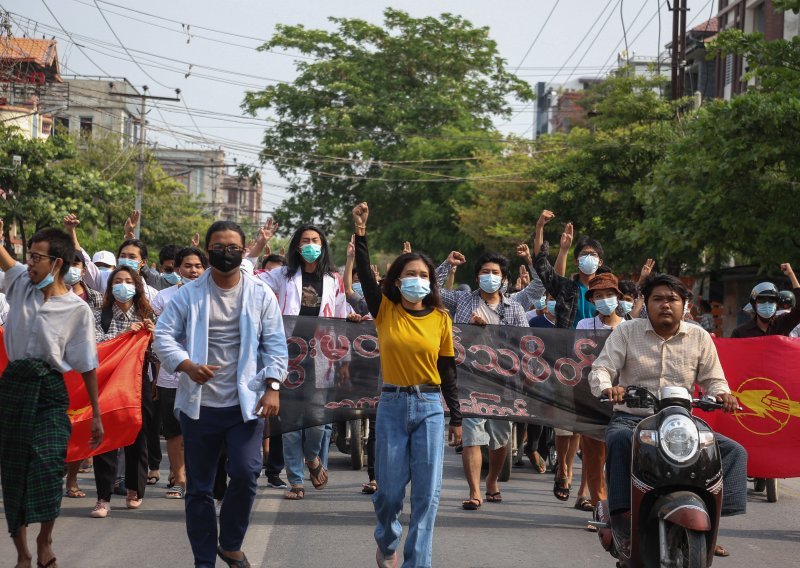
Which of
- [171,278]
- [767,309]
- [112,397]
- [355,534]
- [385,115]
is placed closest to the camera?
[355,534]

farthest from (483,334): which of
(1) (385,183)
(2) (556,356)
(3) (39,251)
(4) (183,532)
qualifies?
(1) (385,183)

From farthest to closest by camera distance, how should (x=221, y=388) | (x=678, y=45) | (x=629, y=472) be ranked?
(x=678, y=45) < (x=629, y=472) < (x=221, y=388)

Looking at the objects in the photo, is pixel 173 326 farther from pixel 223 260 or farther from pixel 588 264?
pixel 588 264

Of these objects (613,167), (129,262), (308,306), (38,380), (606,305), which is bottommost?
(38,380)

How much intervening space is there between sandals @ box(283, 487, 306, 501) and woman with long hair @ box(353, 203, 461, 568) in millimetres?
3530

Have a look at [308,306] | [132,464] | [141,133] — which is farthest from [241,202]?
[132,464]

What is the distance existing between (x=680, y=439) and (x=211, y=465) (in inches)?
96.9

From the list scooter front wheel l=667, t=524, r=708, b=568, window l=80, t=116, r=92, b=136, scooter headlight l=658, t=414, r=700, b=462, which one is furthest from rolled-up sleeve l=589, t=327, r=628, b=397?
window l=80, t=116, r=92, b=136

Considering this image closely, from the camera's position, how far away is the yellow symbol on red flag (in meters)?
9.91

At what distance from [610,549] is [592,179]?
2710 cm

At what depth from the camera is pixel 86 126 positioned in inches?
2805

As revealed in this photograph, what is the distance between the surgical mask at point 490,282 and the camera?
10273 mm

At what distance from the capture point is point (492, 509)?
10.1 m

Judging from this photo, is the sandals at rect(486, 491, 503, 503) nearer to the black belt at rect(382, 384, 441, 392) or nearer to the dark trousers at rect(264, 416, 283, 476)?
the dark trousers at rect(264, 416, 283, 476)
